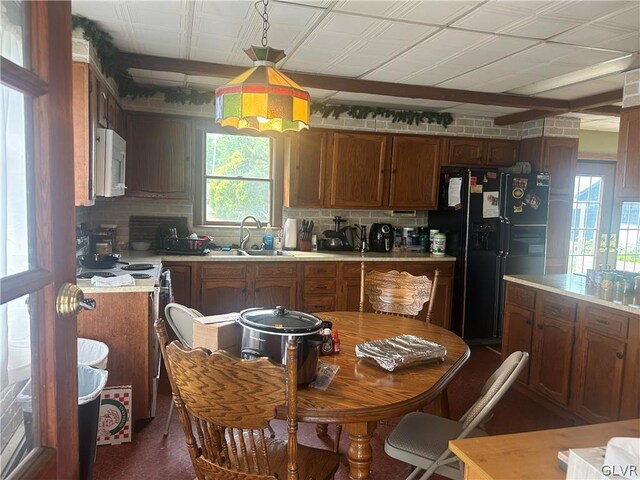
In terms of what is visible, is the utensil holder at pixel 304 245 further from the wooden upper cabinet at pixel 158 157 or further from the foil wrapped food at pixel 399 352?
the foil wrapped food at pixel 399 352

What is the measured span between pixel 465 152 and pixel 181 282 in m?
3.12

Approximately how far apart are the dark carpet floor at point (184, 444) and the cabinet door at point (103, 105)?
72.9 inches

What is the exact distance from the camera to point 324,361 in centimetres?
197

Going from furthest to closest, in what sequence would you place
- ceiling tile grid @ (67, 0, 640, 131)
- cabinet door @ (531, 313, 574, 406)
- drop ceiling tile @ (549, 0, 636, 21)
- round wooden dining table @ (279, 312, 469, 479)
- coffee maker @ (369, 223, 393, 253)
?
1. coffee maker @ (369, 223, 393, 253)
2. cabinet door @ (531, 313, 574, 406)
3. ceiling tile grid @ (67, 0, 640, 131)
4. drop ceiling tile @ (549, 0, 636, 21)
5. round wooden dining table @ (279, 312, 469, 479)

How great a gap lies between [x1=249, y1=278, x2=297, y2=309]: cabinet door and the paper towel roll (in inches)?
21.8

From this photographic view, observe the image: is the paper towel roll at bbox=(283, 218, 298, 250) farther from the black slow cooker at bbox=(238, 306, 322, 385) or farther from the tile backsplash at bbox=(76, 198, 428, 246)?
the black slow cooker at bbox=(238, 306, 322, 385)

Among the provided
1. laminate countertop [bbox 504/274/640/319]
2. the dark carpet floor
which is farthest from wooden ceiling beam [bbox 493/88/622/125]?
the dark carpet floor

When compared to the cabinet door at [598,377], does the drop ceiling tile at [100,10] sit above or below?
above

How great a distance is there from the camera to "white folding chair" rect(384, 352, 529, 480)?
66.6 inches

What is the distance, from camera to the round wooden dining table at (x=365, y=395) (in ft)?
5.00

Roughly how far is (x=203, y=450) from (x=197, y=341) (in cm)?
40

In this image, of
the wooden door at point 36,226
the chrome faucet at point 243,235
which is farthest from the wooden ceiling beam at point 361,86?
the wooden door at point 36,226

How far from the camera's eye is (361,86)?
383 centimetres

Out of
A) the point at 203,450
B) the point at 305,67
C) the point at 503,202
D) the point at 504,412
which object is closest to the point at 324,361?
the point at 203,450
